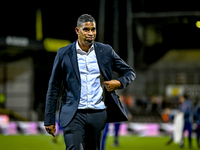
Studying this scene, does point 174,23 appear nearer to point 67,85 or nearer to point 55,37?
point 55,37

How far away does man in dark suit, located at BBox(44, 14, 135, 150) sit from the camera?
14.1 ft

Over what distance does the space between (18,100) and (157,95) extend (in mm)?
8986

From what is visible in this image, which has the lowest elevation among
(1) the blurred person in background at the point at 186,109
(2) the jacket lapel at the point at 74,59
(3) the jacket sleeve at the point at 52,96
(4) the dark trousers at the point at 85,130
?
(1) the blurred person in background at the point at 186,109

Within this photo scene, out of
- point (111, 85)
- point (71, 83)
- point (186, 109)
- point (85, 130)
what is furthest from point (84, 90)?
point (186, 109)

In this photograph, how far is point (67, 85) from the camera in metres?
4.39

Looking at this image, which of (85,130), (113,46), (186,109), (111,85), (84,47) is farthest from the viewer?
(113,46)

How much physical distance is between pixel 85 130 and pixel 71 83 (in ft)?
1.70

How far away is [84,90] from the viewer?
4312 mm

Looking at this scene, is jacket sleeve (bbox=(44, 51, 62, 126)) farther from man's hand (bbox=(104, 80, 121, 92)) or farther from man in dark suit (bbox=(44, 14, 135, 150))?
man's hand (bbox=(104, 80, 121, 92))

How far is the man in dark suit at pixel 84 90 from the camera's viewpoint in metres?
4.29

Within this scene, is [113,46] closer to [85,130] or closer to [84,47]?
[84,47]

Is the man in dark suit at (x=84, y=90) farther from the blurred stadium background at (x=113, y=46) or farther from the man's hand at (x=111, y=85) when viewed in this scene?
the blurred stadium background at (x=113, y=46)

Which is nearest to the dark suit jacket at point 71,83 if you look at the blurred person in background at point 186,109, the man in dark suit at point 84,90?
the man in dark suit at point 84,90

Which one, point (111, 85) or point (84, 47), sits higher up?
point (84, 47)
